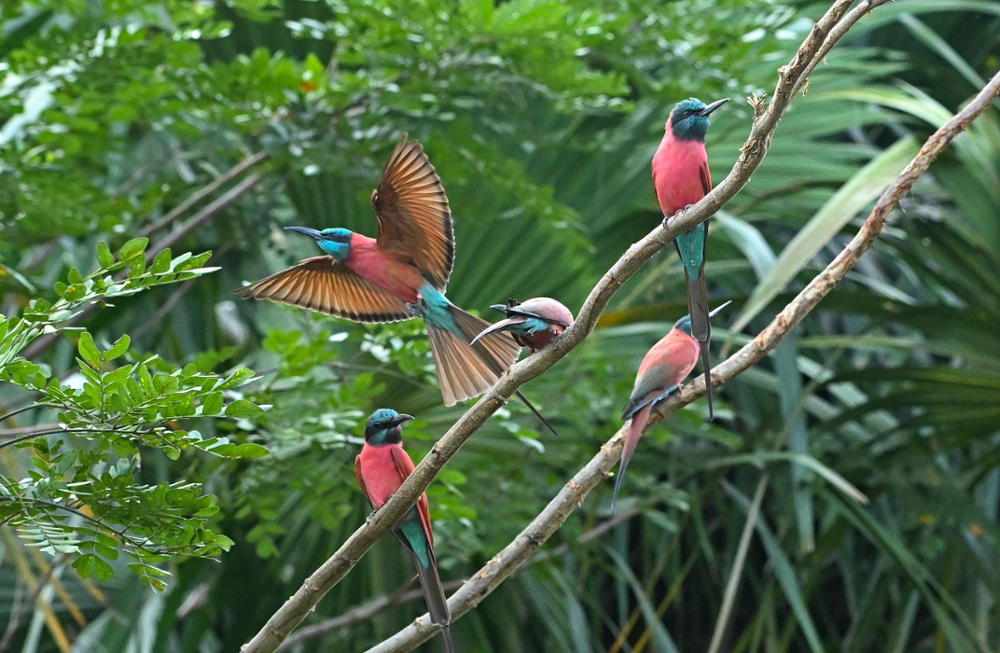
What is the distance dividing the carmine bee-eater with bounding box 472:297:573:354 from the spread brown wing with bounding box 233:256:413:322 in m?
0.22

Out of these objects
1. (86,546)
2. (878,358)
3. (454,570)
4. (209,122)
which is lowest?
(454,570)

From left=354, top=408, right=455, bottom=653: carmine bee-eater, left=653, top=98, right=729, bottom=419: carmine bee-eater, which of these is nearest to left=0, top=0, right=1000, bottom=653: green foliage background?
left=354, top=408, right=455, bottom=653: carmine bee-eater

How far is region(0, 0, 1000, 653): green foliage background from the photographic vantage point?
214cm

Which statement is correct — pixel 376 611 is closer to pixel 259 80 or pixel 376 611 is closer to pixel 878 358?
pixel 259 80

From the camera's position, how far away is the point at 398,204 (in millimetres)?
1087

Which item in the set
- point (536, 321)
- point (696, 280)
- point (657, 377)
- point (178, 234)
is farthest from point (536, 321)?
point (178, 234)

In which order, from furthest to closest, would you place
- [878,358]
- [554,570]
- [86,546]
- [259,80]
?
[878,358], [554,570], [259,80], [86,546]

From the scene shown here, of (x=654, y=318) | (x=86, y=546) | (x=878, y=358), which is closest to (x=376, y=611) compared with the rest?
(x=654, y=318)

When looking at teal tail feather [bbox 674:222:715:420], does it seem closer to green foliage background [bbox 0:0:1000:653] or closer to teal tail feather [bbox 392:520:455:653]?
teal tail feather [bbox 392:520:455:653]

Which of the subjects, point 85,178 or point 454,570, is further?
point 454,570

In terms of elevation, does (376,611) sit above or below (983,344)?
below

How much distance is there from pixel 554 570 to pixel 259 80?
1523 mm

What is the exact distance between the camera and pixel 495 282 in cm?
256

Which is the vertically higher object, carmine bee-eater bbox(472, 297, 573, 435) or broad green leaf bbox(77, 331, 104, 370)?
carmine bee-eater bbox(472, 297, 573, 435)
